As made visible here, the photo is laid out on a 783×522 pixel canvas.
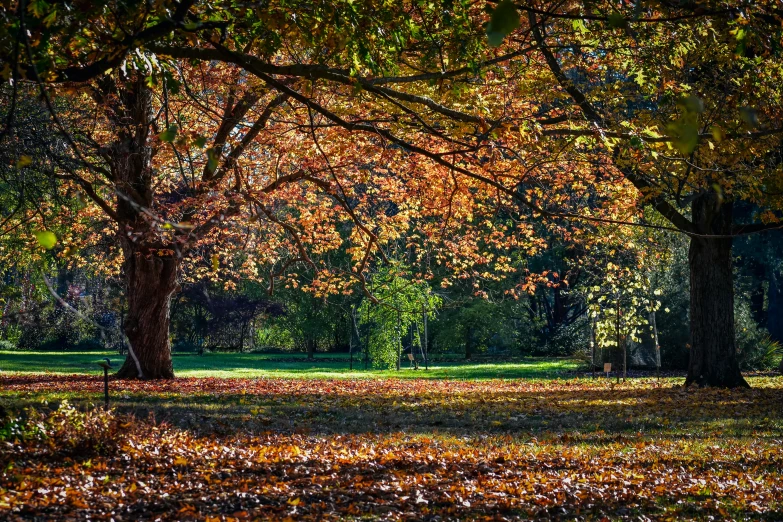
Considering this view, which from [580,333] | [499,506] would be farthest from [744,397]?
[580,333]

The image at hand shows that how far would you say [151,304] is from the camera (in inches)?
668

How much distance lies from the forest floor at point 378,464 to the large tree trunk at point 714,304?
4.72m

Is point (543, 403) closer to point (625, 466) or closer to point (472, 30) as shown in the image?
point (625, 466)

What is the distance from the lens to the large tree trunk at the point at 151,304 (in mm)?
16922

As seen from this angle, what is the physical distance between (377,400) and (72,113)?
704cm

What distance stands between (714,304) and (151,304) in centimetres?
1217

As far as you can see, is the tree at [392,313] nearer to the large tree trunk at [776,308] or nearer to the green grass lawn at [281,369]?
the green grass lawn at [281,369]

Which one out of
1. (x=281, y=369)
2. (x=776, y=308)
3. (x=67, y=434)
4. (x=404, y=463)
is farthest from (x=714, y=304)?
(x=776, y=308)

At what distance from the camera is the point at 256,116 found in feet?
53.1

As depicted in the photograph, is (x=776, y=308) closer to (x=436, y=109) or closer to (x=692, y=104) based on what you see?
(x=436, y=109)

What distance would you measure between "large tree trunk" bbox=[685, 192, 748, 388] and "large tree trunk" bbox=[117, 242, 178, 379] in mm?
11452

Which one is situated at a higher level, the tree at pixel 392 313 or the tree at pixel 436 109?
the tree at pixel 436 109

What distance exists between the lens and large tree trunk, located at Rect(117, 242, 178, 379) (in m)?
16.9

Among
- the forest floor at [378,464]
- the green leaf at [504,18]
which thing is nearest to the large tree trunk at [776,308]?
the forest floor at [378,464]
